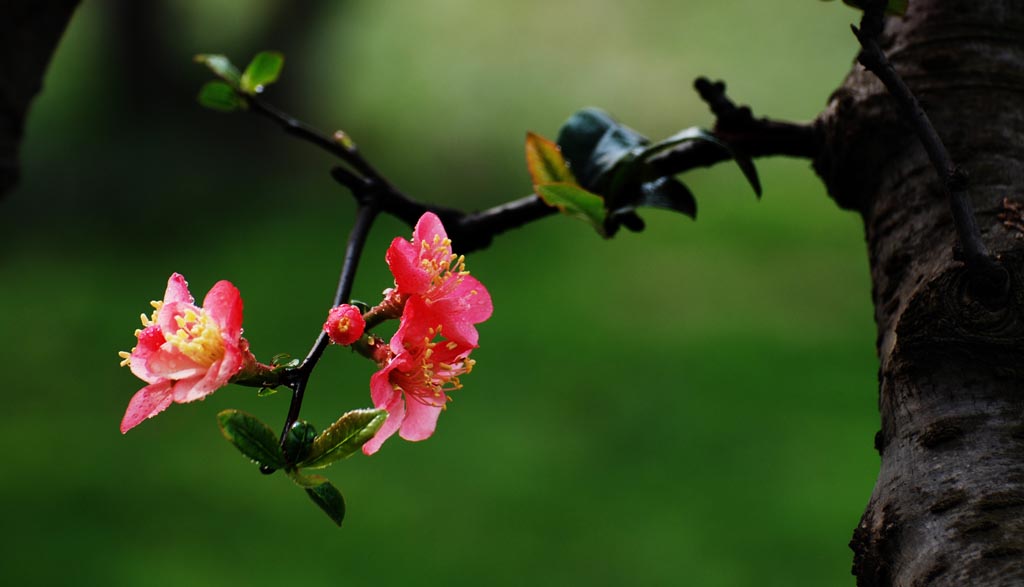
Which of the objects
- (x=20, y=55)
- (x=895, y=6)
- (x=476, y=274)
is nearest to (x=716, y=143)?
(x=895, y=6)

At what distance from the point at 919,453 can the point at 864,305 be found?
6.39 feet

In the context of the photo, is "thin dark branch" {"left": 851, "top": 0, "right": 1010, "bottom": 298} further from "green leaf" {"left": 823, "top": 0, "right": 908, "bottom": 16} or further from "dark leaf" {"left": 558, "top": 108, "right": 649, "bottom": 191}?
"dark leaf" {"left": 558, "top": 108, "right": 649, "bottom": 191}

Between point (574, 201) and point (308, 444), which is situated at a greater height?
point (574, 201)

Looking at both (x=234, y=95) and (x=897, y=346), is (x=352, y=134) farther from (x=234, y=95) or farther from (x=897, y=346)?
(x=897, y=346)

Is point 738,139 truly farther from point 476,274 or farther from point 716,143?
point 476,274

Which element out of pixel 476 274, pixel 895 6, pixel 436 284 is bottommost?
pixel 436 284

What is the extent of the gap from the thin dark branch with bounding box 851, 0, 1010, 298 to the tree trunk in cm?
3

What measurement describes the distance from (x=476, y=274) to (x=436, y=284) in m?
1.81

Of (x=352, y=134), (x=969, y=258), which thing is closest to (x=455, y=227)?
(x=969, y=258)

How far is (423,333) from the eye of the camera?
38cm

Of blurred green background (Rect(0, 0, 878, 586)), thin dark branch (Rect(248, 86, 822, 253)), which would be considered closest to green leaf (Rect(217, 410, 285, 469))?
thin dark branch (Rect(248, 86, 822, 253))

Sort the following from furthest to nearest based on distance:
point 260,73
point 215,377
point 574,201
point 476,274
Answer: point 476,274
point 260,73
point 574,201
point 215,377

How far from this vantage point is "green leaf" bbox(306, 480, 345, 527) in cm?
35

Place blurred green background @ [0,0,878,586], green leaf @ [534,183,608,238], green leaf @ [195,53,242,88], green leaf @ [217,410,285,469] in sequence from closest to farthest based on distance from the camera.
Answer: green leaf @ [217,410,285,469] < green leaf @ [534,183,608,238] < green leaf @ [195,53,242,88] < blurred green background @ [0,0,878,586]
